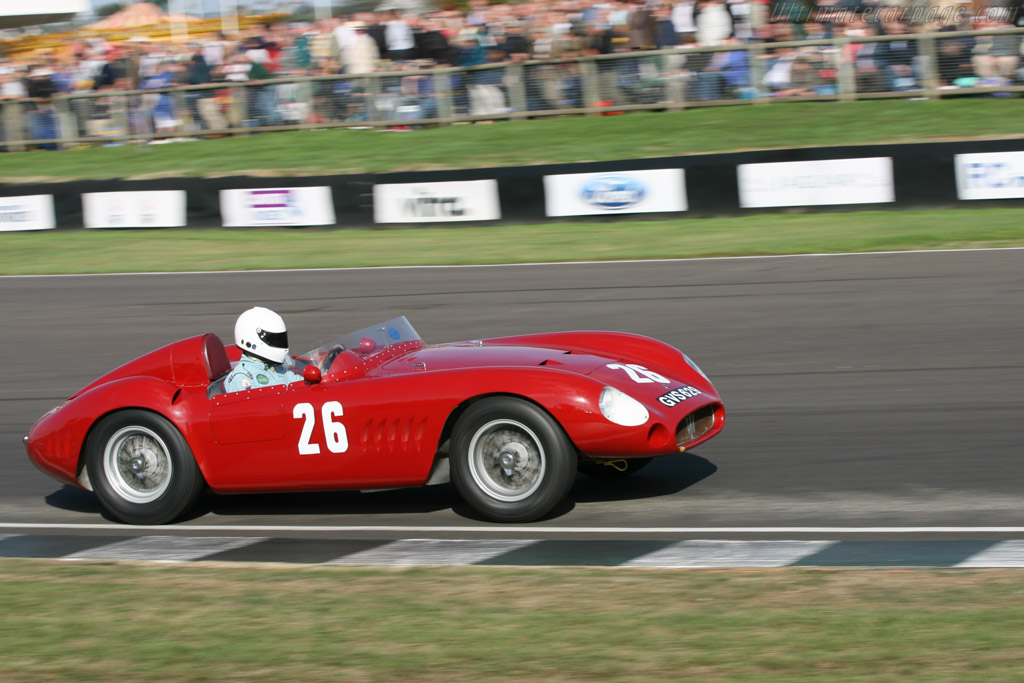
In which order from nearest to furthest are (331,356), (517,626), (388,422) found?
1. (517,626)
2. (388,422)
3. (331,356)

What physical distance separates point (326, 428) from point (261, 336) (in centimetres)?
71

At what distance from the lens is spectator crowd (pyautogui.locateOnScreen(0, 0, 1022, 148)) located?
19391 millimetres

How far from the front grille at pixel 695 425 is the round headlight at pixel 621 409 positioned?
0.24 m

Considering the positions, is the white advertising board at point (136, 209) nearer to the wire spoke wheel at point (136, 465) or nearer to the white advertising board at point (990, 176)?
the white advertising board at point (990, 176)

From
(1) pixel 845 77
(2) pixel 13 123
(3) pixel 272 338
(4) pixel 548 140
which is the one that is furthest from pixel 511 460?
Answer: (2) pixel 13 123

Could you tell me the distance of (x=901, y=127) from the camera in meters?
18.7

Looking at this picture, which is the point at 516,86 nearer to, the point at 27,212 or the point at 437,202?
the point at 437,202

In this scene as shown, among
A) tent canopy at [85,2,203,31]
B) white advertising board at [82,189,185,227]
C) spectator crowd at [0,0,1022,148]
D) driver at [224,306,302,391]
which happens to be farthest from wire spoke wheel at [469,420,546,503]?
tent canopy at [85,2,203,31]

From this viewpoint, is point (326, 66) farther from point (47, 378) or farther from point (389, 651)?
point (389, 651)

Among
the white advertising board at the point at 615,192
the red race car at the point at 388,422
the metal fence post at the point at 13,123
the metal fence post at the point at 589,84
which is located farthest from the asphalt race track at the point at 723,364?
the metal fence post at the point at 13,123

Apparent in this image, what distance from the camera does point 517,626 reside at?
430 cm

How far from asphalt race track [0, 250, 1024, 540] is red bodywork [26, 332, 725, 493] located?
0.35 meters

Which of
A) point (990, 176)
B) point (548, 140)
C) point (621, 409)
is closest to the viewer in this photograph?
point (621, 409)

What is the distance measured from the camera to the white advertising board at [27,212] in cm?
1833
